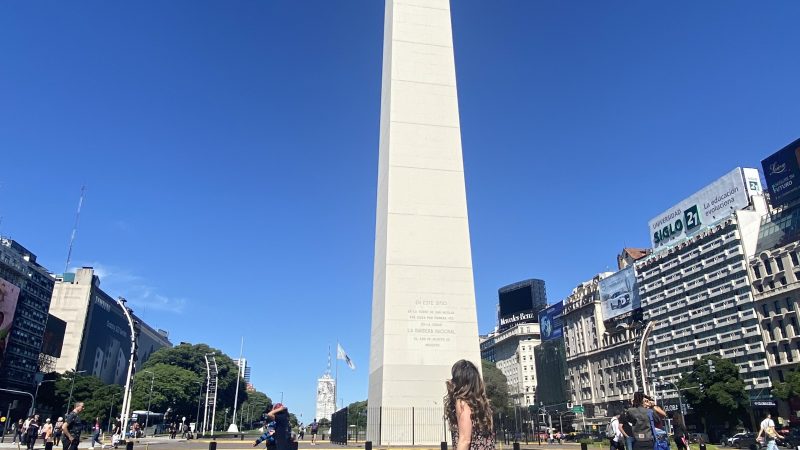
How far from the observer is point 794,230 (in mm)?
54156

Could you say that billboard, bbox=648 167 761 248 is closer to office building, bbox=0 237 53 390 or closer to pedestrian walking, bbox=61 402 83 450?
pedestrian walking, bbox=61 402 83 450

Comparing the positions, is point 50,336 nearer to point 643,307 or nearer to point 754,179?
point 643,307

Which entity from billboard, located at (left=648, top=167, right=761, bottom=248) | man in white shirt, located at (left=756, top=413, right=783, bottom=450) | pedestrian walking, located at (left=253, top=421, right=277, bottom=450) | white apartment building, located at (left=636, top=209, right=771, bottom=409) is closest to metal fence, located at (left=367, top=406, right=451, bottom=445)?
man in white shirt, located at (left=756, top=413, right=783, bottom=450)

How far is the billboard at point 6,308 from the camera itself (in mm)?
60428

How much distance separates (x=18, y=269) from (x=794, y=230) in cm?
8832

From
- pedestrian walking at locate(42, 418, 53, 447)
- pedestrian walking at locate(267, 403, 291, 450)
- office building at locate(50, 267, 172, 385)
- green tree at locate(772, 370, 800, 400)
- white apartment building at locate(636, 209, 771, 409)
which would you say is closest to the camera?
pedestrian walking at locate(267, 403, 291, 450)

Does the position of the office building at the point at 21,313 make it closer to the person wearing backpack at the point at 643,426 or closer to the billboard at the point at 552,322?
the person wearing backpack at the point at 643,426

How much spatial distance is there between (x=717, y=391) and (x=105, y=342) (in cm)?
9907

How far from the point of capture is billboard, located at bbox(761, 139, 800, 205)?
53.7 metres

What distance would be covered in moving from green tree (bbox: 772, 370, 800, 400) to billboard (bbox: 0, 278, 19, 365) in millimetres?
76747

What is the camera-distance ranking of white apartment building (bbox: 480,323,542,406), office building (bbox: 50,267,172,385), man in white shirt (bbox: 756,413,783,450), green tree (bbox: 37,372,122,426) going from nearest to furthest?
man in white shirt (bbox: 756,413,783,450) → green tree (bbox: 37,372,122,426) → office building (bbox: 50,267,172,385) → white apartment building (bbox: 480,323,542,406)

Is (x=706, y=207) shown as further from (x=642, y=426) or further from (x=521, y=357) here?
(x=642, y=426)

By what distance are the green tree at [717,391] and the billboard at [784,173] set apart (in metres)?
18.8

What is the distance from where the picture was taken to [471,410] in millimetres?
4262
